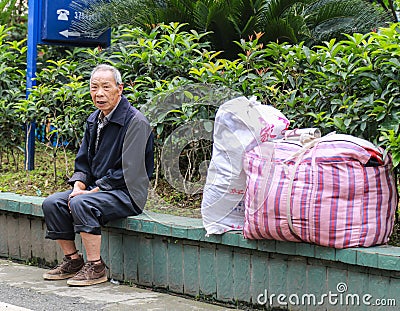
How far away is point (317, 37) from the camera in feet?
27.2

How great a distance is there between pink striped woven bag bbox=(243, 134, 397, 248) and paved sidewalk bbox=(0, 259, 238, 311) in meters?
0.84

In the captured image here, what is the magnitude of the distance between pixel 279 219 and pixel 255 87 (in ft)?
5.68

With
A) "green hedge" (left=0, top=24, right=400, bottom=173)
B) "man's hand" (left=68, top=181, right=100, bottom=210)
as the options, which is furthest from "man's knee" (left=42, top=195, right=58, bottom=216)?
"green hedge" (left=0, top=24, right=400, bottom=173)

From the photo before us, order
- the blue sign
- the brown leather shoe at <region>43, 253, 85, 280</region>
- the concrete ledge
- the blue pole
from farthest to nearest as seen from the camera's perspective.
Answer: the blue sign, the blue pole, the brown leather shoe at <region>43, 253, 85, 280</region>, the concrete ledge

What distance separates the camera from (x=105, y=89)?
5984 mm

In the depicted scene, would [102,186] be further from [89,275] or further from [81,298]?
[81,298]

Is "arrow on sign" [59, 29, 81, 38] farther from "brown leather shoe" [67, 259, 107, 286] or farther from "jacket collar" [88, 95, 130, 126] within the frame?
"brown leather shoe" [67, 259, 107, 286]

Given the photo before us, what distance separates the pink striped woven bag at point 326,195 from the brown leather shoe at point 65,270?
161 centimetres

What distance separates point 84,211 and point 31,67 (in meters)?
2.81

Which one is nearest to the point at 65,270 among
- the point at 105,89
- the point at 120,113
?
the point at 120,113

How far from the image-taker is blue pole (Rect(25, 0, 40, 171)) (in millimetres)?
8008

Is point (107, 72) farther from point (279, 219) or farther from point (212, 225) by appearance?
point (279, 219)

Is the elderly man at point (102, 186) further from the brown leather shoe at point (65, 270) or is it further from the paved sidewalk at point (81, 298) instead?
the paved sidewalk at point (81, 298)

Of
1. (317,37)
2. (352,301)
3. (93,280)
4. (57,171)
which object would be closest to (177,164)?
(93,280)
